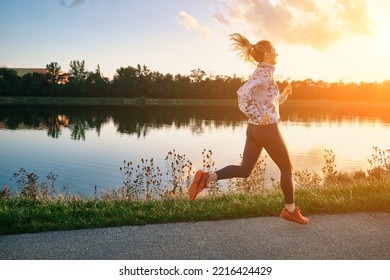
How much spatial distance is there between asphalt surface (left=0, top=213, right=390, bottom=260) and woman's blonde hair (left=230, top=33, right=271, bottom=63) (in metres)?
2.02

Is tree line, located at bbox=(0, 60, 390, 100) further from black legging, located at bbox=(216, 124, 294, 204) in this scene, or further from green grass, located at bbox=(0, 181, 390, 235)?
black legging, located at bbox=(216, 124, 294, 204)

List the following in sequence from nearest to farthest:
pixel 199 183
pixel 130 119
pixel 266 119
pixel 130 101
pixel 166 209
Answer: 1. pixel 266 119
2. pixel 199 183
3. pixel 166 209
4. pixel 130 119
5. pixel 130 101

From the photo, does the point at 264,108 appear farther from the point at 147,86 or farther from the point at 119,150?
the point at 147,86

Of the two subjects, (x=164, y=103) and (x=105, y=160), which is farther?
(x=164, y=103)

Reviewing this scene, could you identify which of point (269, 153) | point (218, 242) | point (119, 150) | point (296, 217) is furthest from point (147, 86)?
point (218, 242)

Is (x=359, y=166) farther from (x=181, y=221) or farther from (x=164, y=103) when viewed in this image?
(x=164, y=103)

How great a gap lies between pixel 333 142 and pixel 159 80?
37.0m

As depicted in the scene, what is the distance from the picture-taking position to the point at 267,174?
14.9 m

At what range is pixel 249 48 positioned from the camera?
5.20 metres

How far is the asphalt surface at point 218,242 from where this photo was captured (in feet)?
14.0

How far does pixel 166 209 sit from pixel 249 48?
2.34m

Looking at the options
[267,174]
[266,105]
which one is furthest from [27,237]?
[267,174]

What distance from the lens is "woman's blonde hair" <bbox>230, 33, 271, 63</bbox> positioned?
512 centimetres
